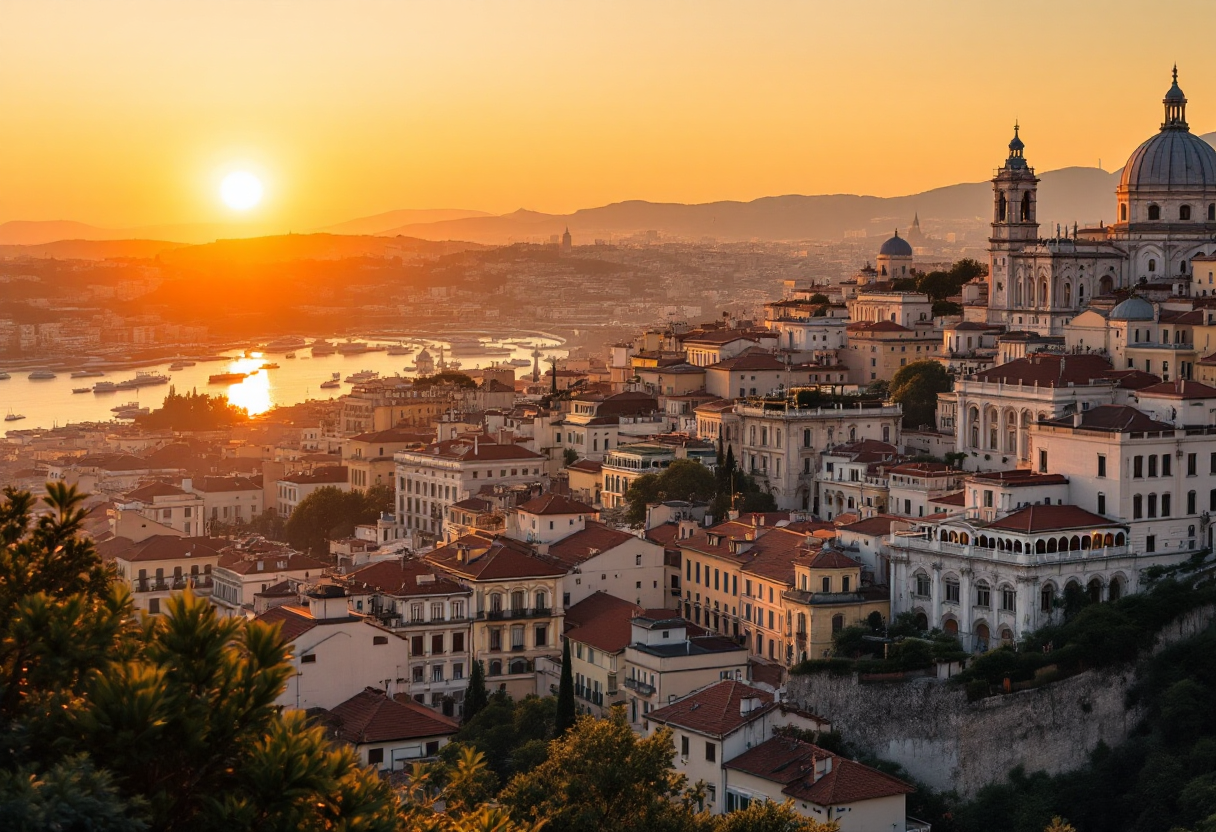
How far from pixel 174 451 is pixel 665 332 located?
17467mm

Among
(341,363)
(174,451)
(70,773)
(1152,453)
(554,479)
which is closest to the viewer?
(70,773)

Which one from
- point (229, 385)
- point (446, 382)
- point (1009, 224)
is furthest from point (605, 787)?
point (229, 385)

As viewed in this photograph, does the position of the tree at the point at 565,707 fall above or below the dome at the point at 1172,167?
below

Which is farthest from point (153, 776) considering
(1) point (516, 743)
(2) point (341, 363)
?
(2) point (341, 363)

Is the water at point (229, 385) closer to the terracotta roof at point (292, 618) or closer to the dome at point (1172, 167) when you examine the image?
the dome at point (1172, 167)

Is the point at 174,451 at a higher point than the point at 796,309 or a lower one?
lower

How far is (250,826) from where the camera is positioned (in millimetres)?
10320

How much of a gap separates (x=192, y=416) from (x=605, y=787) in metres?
69.9

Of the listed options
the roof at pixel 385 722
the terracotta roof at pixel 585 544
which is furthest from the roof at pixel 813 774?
the terracotta roof at pixel 585 544

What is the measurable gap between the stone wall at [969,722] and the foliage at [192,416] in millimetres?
58200

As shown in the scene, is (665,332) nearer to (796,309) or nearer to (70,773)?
(796,309)

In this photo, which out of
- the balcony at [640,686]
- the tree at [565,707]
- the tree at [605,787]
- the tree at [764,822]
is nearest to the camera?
the tree at [605,787]

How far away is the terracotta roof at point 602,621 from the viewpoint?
31016 mm

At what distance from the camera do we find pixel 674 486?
41.4 meters
